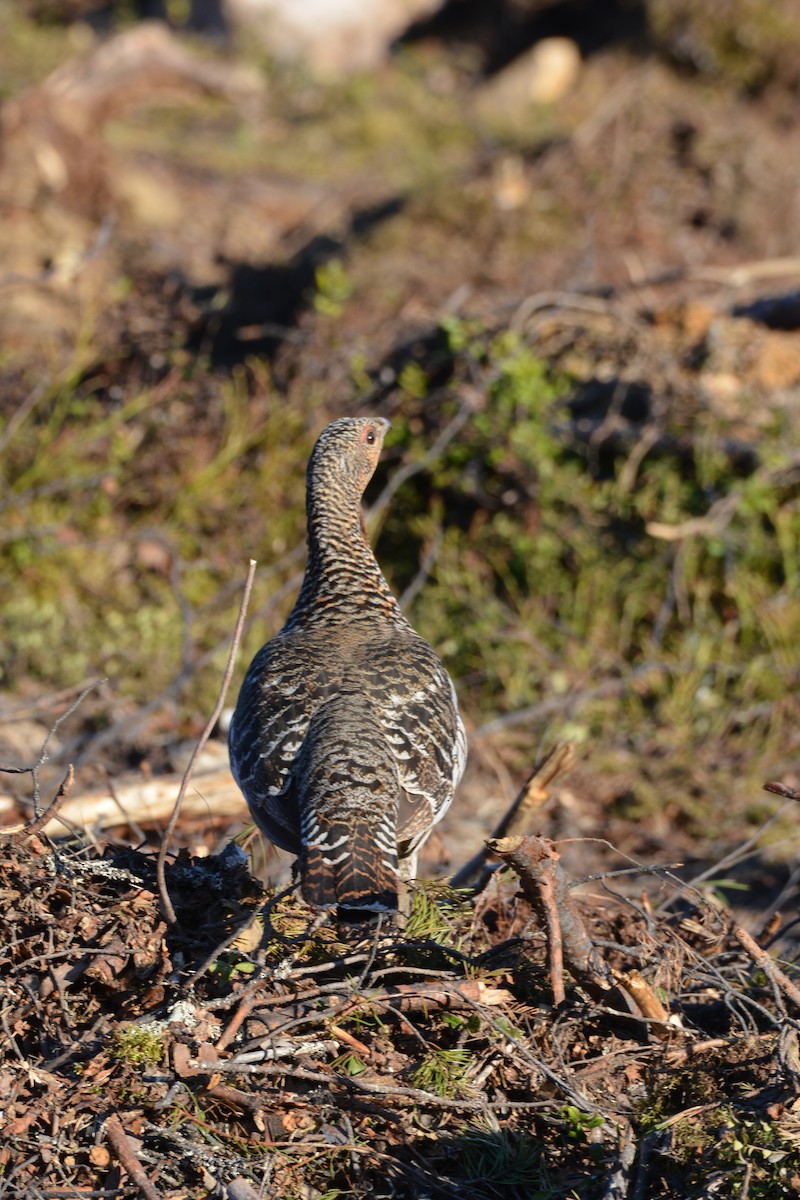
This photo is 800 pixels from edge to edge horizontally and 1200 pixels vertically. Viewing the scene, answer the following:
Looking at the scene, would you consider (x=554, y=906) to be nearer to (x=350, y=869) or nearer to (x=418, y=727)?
(x=350, y=869)

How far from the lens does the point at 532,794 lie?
4.63m

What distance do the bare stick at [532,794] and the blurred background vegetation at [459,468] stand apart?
1500 mm

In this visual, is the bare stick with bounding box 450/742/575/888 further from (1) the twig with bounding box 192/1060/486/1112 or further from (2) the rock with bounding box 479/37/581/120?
(2) the rock with bounding box 479/37/581/120

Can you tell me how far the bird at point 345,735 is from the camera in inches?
146

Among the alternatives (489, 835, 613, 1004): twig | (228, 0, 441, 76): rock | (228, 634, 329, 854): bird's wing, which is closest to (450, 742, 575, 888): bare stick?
(489, 835, 613, 1004): twig

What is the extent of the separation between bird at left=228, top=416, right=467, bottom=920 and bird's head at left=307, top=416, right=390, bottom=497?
0.03 metres

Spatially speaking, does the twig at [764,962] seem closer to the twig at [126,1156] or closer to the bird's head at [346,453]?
the twig at [126,1156]

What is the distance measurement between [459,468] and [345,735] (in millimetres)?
5431

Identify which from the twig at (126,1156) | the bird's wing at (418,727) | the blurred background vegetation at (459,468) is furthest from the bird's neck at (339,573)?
the twig at (126,1156)

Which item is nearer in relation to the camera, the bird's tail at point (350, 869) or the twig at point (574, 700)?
the bird's tail at point (350, 869)

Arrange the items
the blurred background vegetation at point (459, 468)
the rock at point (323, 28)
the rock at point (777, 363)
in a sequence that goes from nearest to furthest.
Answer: the blurred background vegetation at point (459, 468)
the rock at point (777, 363)
the rock at point (323, 28)

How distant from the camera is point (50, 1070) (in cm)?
355

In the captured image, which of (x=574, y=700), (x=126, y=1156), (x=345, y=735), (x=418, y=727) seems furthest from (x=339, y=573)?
(x=574, y=700)

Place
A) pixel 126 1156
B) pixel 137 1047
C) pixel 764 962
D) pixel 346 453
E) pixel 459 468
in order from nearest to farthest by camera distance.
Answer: pixel 126 1156 → pixel 137 1047 → pixel 764 962 → pixel 346 453 → pixel 459 468
